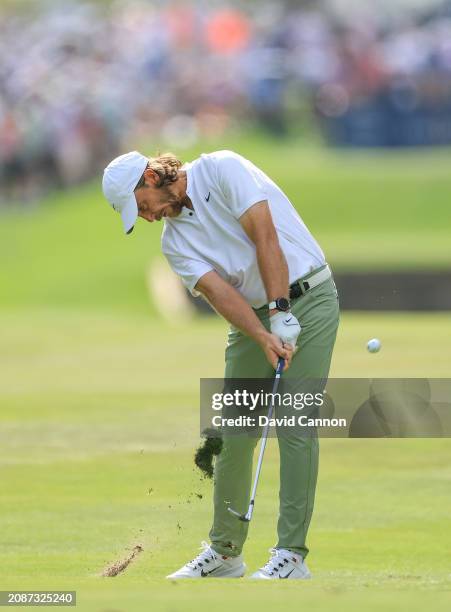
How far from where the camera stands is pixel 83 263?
32688 mm

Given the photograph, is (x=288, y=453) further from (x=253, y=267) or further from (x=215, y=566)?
(x=253, y=267)

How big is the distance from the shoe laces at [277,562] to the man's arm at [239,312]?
0.78 m

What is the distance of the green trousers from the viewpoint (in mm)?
6316

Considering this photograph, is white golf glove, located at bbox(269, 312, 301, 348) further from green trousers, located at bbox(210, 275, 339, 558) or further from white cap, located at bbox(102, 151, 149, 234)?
white cap, located at bbox(102, 151, 149, 234)

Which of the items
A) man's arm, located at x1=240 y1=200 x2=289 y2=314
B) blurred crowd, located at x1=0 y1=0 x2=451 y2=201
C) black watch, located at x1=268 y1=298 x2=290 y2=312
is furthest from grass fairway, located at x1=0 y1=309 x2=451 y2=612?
blurred crowd, located at x1=0 y1=0 x2=451 y2=201

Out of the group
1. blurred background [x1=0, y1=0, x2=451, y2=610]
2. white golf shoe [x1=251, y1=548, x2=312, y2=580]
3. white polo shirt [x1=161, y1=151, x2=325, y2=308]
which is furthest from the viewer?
blurred background [x1=0, y1=0, x2=451, y2=610]

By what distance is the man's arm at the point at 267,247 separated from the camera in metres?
6.20

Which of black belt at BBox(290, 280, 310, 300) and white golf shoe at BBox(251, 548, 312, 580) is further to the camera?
black belt at BBox(290, 280, 310, 300)

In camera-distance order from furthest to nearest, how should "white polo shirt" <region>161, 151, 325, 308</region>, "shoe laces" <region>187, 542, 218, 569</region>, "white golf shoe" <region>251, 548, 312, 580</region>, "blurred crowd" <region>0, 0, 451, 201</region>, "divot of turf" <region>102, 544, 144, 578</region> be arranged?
"blurred crowd" <region>0, 0, 451, 201</region> → "shoe laces" <region>187, 542, 218, 569</region> → "divot of turf" <region>102, 544, 144, 578</region> → "white polo shirt" <region>161, 151, 325, 308</region> → "white golf shoe" <region>251, 548, 312, 580</region>

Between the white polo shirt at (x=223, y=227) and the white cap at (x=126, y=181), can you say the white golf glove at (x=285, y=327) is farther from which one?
the white cap at (x=126, y=181)

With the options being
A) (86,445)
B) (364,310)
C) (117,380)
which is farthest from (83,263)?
(86,445)

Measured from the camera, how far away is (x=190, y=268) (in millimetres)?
6281

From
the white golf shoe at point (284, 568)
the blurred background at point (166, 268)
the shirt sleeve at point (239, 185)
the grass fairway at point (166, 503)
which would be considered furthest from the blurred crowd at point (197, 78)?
the white golf shoe at point (284, 568)

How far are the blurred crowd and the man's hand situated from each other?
32353 millimetres
